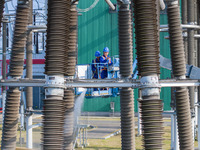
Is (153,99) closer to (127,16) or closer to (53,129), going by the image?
(53,129)

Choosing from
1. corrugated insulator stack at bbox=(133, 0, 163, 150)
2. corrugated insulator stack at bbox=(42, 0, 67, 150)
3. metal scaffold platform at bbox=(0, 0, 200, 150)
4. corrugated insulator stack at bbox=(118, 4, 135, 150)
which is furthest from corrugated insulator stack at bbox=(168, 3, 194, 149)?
corrugated insulator stack at bbox=(42, 0, 67, 150)

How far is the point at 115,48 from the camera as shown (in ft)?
101

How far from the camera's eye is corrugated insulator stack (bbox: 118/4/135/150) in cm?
952

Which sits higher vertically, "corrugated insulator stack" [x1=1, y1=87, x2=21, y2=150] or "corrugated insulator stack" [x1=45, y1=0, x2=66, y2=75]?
"corrugated insulator stack" [x1=45, y1=0, x2=66, y2=75]

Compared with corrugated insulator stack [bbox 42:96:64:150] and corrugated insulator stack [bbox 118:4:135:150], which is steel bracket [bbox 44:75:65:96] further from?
corrugated insulator stack [bbox 118:4:135:150]

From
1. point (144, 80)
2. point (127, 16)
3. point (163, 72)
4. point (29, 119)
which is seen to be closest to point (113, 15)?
point (163, 72)

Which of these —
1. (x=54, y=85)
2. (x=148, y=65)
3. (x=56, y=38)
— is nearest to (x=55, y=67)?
(x=54, y=85)

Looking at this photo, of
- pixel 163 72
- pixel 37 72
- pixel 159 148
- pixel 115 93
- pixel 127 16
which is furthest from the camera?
pixel 37 72

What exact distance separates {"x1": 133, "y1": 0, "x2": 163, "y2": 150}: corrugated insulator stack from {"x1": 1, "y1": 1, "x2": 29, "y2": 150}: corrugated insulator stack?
10.9 ft

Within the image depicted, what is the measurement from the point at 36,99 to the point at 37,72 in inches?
121

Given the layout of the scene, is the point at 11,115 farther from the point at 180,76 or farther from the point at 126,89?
the point at 180,76

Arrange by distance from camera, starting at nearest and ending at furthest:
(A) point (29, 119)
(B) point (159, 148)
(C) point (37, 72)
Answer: (B) point (159, 148), (A) point (29, 119), (C) point (37, 72)

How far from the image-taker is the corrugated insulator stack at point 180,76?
749 cm

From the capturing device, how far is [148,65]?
6199 millimetres
